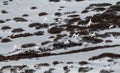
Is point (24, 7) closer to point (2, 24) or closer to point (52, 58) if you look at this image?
point (2, 24)

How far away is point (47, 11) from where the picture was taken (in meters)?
45.5

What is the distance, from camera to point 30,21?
4194 centimetres

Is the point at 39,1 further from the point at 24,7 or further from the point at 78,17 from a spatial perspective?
the point at 78,17

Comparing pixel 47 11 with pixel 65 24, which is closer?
pixel 65 24

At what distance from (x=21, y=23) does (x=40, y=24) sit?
2.64 meters

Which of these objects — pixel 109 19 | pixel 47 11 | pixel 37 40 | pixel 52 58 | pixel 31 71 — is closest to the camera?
pixel 31 71

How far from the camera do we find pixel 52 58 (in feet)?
88.8

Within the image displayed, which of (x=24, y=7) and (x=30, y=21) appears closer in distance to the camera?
(x=30, y=21)

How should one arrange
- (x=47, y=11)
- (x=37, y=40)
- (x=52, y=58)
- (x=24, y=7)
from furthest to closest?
(x=24, y=7)
(x=47, y=11)
(x=37, y=40)
(x=52, y=58)

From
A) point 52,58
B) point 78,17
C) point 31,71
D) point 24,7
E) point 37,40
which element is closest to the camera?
point 31,71

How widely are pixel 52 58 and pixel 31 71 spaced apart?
2.94m

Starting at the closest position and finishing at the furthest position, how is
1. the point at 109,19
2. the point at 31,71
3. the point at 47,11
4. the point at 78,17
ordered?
the point at 31,71 → the point at 109,19 → the point at 78,17 → the point at 47,11

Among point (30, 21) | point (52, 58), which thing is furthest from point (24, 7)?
point (52, 58)

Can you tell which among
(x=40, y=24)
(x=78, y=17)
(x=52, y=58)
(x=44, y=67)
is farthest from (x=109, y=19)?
(x=44, y=67)
